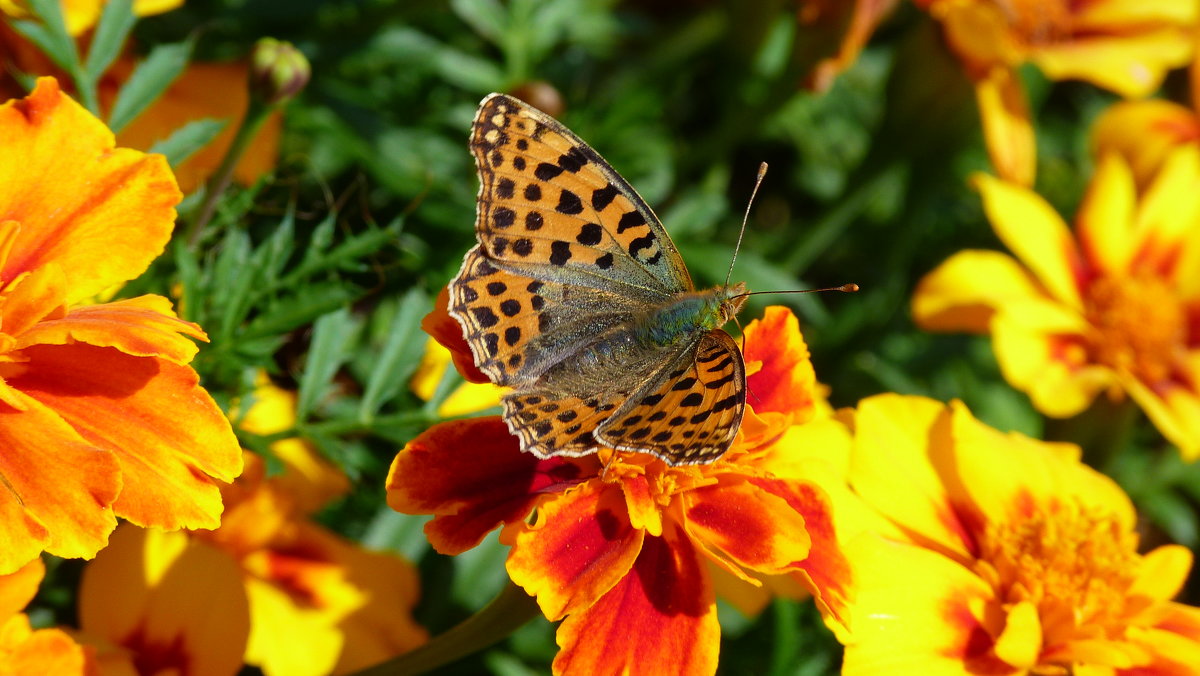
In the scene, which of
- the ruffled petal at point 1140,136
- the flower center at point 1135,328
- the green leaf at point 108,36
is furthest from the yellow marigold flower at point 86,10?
the ruffled petal at point 1140,136

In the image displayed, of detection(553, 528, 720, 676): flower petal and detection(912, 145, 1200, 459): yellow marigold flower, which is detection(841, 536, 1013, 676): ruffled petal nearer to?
detection(553, 528, 720, 676): flower petal

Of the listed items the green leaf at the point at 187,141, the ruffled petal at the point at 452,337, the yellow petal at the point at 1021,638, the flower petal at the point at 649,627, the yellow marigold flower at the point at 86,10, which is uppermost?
the yellow marigold flower at the point at 86,10

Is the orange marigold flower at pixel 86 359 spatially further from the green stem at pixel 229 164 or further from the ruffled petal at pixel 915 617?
the ruffled petal at pixel 915 617

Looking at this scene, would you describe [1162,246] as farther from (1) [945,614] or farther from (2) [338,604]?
(2) [338,604]

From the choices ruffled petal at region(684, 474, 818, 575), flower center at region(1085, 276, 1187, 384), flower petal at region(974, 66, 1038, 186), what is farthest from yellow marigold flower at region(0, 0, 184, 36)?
flower center at region(1085, 276, 1187, 384)

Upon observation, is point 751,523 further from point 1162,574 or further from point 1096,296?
point 1096,296

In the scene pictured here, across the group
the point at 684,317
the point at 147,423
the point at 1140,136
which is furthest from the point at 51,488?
the point at 1140,136
